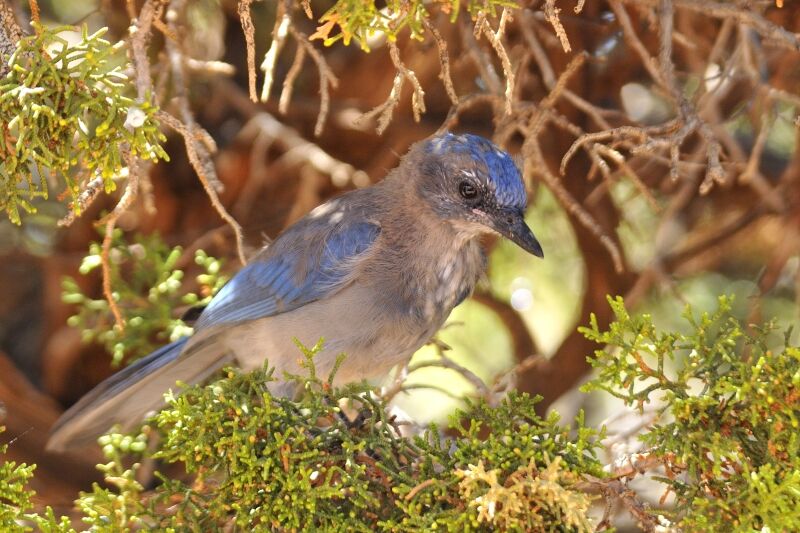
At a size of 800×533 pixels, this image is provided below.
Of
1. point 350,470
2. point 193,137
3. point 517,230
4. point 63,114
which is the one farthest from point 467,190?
point 63,114

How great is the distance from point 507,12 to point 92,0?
9.75 ft

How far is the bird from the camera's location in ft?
11.6

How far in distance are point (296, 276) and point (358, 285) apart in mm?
282

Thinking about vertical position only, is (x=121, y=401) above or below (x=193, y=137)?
below

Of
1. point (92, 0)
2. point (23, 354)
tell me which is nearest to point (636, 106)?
point (92, 0)

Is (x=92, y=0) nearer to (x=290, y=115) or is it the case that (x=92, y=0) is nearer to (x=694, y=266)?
(x=290, y=115)

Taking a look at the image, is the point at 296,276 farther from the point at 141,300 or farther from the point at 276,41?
the point at 276,41

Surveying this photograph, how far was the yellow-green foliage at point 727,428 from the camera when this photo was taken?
2240 mm

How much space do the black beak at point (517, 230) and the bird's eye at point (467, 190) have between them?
0.51ft

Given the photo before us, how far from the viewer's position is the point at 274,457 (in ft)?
8.05

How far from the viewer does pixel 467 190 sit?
354 centimetres

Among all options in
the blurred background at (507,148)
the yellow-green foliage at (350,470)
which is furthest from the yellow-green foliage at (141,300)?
the yellow-green foliage at (350,470)

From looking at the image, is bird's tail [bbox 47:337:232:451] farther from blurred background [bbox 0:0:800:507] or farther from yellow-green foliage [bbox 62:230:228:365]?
blurred background [bbox 0:0:800:507]

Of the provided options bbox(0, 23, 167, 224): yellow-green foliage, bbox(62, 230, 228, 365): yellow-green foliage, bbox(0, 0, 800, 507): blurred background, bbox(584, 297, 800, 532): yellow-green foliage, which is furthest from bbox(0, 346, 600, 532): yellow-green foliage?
bbox(0, 0, 800, 507): blurred background
